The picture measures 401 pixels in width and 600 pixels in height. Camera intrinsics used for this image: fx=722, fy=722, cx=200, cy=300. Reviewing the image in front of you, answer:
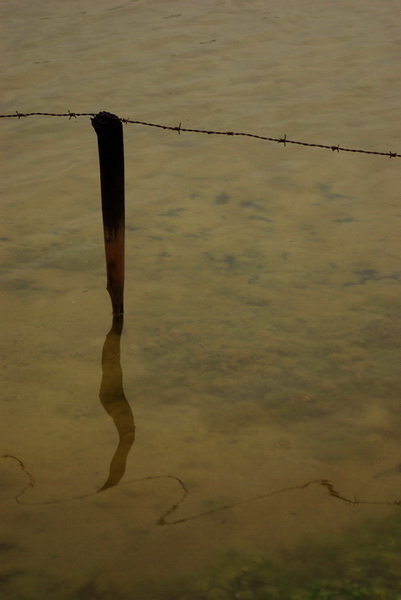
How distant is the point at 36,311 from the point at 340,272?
2153mm

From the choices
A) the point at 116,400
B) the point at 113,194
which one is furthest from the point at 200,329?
the point at 113,194

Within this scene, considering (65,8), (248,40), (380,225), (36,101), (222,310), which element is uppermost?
(65,8)

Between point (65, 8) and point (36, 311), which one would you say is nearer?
point (36, 311)

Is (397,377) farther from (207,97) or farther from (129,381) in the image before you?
(207,97)

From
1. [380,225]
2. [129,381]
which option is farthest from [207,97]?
[129,381]

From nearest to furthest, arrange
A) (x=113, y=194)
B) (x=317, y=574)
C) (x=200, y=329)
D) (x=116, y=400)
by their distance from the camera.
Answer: (x=317, y=574) < (x=116, y=400) < (x=113, y=194) < (x=200, y=329)

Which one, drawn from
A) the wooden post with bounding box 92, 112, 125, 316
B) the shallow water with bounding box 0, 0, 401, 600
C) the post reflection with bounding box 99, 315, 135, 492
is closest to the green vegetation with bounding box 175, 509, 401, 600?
the shallow water with bounding box 0, 0, 401, 600

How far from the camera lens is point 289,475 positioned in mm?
3344

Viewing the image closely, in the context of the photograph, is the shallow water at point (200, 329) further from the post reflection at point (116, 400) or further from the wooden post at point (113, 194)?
the wooden post at point (113, 194)

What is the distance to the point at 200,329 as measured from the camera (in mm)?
4547

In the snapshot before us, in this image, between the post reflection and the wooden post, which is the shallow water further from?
the wooden post

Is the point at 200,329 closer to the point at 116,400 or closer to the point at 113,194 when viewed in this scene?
the point at 116,400

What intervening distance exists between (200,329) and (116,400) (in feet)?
2.79

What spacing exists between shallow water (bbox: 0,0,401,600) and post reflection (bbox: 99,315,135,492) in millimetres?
40
